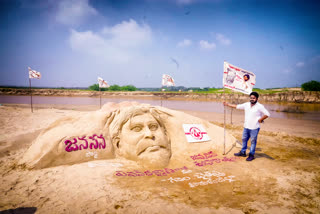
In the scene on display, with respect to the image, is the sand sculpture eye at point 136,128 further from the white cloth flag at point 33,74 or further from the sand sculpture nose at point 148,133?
the white cloth flag at point 33,74

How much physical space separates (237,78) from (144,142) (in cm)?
372

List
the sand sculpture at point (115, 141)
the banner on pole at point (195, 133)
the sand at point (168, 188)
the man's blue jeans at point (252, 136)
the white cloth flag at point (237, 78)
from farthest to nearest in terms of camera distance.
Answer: the banner on pole at point (195, 133), the white cloth flag at point (237, 78), the man's blue jeans at point (252, 136), the sand sculpture at point (115, 141), the sand at point (168, 188)

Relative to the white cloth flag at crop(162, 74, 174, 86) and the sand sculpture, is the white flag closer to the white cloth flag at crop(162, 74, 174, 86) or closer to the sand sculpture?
the white cloth flag at crop(162, 74, 174, 86)

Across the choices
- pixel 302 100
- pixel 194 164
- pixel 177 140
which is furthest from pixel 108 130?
pixel 302 100

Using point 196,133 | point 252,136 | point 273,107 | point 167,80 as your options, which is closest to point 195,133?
point 196,133

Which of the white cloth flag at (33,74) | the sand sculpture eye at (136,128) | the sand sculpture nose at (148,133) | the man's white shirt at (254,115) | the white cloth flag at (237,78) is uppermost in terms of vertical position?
the white cloth flag at (33,74)

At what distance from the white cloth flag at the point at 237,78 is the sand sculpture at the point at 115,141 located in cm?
222

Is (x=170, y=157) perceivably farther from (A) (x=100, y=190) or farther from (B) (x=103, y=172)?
(A) (x=100, y=190)

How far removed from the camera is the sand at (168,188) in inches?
110

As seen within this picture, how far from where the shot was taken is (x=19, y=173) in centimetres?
391

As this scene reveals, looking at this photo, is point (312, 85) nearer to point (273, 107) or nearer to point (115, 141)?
point (273, 107)

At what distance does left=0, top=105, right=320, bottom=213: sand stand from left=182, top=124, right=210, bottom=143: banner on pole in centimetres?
78

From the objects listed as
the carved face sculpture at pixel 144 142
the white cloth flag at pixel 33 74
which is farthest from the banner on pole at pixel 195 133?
the white cloth flag at pixel 33 74

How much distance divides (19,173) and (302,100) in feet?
104
